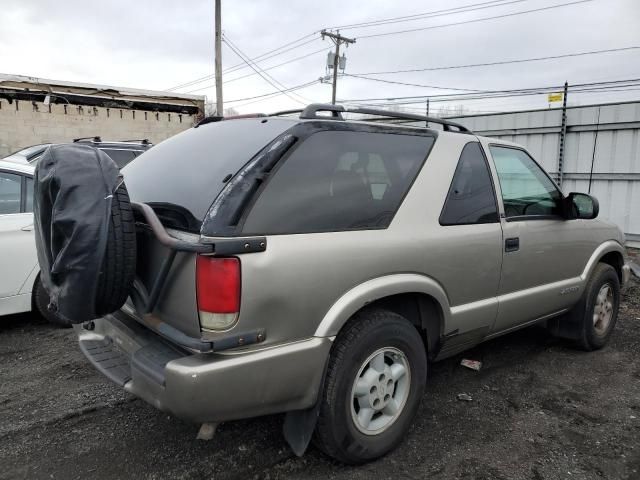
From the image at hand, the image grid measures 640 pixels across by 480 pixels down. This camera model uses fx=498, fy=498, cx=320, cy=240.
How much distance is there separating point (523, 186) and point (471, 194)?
0.73m

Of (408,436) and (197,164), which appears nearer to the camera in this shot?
(197,164)

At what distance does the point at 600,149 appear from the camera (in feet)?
33.3

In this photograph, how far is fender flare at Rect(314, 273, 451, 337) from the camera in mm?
2307

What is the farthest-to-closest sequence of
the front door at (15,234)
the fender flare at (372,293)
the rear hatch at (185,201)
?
the front door at (15,234) < the fender flare at (372,293) < the rear hatch at (185,201)

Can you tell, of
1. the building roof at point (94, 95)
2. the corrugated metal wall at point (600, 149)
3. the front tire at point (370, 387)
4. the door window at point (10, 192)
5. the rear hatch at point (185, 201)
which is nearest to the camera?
the rear hatch at point (185, 201)

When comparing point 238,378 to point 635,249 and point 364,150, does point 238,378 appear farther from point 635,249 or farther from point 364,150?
point 635,249

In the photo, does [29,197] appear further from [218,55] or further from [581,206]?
[218,55]

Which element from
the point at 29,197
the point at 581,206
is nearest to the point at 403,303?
the point at 581,206

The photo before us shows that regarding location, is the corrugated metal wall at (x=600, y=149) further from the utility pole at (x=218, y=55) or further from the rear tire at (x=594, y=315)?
the utility pole at (x=218, y=55)

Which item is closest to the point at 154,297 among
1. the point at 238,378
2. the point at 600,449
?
the point at 238,378

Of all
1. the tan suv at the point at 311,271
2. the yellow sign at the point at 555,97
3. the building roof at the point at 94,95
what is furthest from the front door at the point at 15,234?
the building roof at the point at 94,95

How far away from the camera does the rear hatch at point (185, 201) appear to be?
213 cm

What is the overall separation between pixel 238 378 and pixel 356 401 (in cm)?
76

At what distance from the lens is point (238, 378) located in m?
2.08
